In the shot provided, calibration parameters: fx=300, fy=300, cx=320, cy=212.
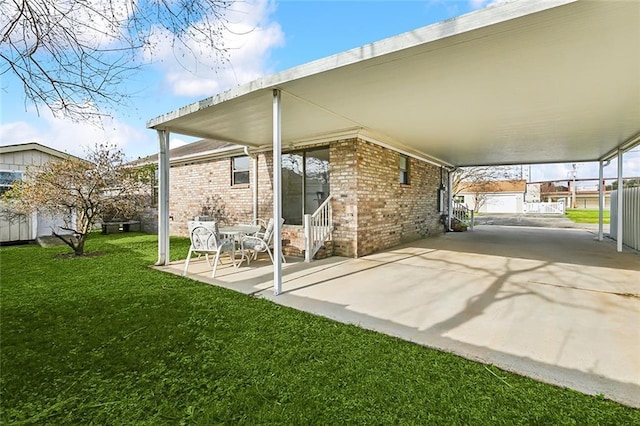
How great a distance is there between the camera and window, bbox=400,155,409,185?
9.34 metres

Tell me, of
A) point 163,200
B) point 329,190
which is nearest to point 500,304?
point 329,190

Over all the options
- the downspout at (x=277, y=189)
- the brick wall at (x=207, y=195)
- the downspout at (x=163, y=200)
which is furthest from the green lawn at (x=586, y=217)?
the downspout at (x=163, y=200)

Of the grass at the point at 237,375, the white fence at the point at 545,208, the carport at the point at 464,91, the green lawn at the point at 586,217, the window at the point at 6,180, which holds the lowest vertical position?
the grass at the point at 237,375

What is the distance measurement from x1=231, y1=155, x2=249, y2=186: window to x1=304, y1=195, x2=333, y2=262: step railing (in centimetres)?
349

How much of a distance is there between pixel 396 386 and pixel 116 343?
8.05 ft

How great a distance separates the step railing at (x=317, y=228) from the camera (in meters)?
6.55

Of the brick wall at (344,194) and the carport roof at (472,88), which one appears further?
the brick wall at (344,194)

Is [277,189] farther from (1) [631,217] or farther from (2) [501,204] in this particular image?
(2) [501,204]

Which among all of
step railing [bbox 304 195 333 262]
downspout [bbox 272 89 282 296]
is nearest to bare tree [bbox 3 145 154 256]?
step railing [bbox 304 195 333 262]

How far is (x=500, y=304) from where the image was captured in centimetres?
380

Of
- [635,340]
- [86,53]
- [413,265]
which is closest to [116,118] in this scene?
[86,53]

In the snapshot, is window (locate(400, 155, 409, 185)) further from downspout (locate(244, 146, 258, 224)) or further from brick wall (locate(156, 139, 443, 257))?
downspout (locate(244, 146, 258, 224))

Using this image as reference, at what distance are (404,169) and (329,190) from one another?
10.8 ft

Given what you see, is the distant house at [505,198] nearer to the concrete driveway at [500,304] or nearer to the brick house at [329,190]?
the brick house at [329,190]
